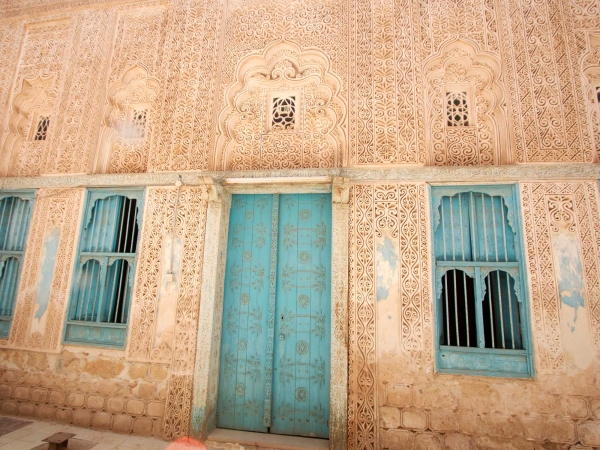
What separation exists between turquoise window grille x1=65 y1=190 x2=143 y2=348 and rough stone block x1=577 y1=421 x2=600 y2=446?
4795mm

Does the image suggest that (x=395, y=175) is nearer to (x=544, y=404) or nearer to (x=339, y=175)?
(x=339, y=175)

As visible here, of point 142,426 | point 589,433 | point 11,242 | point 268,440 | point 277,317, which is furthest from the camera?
point 11,242

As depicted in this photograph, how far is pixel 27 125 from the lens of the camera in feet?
16.7

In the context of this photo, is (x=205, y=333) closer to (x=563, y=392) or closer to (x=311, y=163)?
(x=311, y=163)

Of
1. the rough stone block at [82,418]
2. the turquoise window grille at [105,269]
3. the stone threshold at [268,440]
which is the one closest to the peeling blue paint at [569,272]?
the stone threshold at [268,440]

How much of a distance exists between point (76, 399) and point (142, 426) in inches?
36.1

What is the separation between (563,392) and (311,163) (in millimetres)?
3421

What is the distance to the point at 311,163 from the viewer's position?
4.09 meters

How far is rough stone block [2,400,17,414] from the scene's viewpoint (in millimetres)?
4105

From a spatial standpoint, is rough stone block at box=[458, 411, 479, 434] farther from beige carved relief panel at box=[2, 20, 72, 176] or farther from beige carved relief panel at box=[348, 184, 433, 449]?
beige carved relief panel at box=[2, 20, 72, 176]

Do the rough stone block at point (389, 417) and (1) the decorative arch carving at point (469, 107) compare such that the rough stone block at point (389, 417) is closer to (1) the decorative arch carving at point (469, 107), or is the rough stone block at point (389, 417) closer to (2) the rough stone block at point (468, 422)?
(2) the rough stone block at point (468, 422)

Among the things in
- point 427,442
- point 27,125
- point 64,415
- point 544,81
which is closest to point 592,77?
point 544,81

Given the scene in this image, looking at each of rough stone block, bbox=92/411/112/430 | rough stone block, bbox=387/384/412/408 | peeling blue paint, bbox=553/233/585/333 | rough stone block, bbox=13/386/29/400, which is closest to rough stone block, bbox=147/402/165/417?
rough stone block, bbox=92/411/112/430

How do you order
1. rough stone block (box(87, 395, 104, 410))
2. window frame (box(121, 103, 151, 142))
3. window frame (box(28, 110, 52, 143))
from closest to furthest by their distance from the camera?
rough stone block (box(87, 395, 104, 410))
window frame (box(121, 103, 151, 142))
window frame (box(28, 110, 52, 143))
